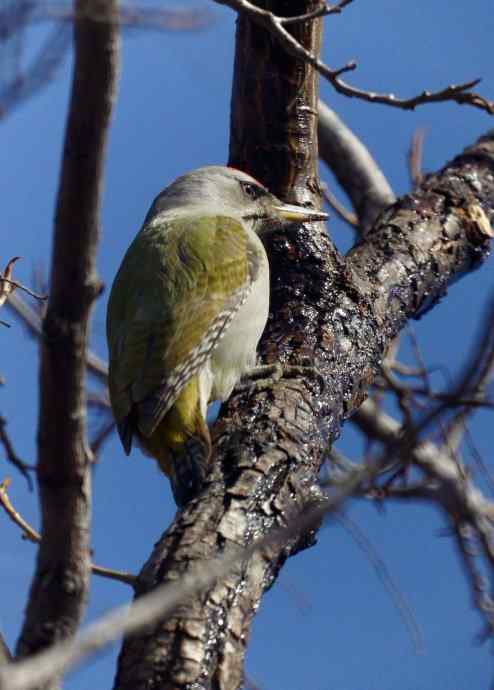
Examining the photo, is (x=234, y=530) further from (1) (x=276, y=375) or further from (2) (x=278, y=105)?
(2) (x=278, y=105)

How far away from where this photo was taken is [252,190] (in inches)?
204

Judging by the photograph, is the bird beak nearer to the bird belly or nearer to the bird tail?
the bird belly

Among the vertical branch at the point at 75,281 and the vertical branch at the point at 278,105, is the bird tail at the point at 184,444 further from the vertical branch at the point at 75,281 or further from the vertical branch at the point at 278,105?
the vertical branch at the point at 75,281

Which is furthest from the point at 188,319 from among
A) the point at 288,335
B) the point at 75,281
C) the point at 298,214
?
the point at 75,281

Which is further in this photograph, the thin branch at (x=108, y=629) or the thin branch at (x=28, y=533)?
the thin branch at (x=28, y=533)

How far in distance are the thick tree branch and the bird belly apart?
2.63m

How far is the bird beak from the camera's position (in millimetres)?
4796

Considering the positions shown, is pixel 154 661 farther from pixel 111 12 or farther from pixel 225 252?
pixel 225 252

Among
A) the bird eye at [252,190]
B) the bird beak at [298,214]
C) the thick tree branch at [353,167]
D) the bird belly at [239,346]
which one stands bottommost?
the bird belly at [239,346]

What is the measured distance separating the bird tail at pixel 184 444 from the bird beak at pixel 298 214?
102cm

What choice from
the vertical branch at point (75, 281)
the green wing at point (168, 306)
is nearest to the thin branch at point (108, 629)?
the vertical branch at point (75, 281)

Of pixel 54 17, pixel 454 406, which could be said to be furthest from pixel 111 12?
pixel 454 406

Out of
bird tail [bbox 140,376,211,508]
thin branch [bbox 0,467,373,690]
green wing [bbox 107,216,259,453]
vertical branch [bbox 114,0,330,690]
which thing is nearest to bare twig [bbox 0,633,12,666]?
vertical branch [bbox 114,0,330,690]

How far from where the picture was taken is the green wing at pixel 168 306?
4.07 metres
